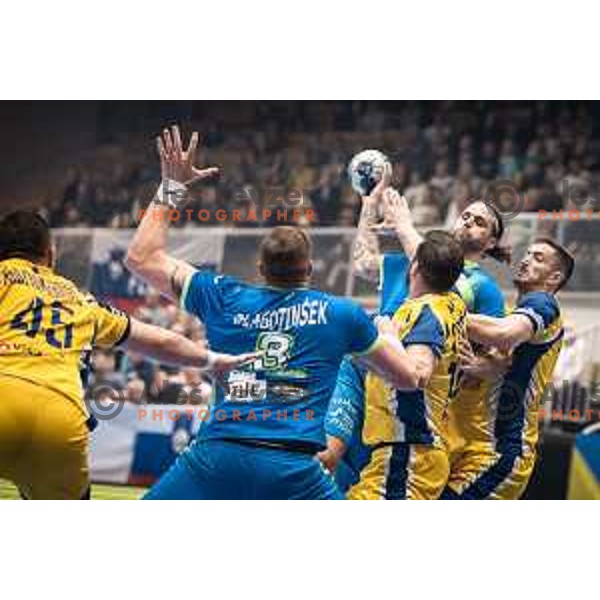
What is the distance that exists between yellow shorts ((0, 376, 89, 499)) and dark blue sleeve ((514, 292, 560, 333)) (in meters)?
2.69

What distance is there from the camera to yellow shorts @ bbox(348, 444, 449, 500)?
710 cm

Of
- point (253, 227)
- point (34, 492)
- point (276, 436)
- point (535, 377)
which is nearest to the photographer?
point (276, 436)

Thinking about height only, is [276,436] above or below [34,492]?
above

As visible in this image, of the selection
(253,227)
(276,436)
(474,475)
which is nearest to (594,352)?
(253,227)

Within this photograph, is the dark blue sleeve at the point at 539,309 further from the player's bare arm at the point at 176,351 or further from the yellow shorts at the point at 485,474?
the player's bare arm at the point at 176,351

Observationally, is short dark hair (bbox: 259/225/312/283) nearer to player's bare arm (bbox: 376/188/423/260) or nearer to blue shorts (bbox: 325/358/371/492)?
blue shorts (bbox: 325/358/371/492)

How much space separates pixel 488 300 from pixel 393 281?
59 cm

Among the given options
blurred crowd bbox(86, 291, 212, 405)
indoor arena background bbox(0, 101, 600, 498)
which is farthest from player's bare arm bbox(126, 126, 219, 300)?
blurred crowd bbox(86, 291, 212, 405)

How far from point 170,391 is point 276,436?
5973 mm

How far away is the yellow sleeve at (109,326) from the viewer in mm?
6656

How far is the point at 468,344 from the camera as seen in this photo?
7359mm

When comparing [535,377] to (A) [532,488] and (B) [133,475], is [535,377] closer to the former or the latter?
(A) [532,488]

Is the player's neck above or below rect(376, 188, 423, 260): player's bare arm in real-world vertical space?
below

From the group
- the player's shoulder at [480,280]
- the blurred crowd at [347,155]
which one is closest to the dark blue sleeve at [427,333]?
the player's shoulder at [480,280]
